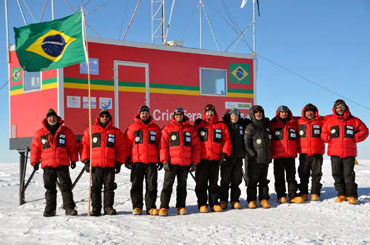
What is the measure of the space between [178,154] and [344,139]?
279cm

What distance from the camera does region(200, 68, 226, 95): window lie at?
409 inches

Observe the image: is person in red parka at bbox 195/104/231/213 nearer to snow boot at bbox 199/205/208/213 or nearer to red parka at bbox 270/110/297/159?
snow boot at bbox 199/205/208/213

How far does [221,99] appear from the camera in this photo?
10.5 meters

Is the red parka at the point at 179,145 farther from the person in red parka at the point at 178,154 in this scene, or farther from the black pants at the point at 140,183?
the black pants at the point at 140,183

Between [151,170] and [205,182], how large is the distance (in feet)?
2.99

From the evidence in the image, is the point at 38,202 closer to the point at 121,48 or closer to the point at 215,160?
the point at 121,48

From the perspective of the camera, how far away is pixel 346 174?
7184 mm

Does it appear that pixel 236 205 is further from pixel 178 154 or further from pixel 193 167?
pixel 178 154

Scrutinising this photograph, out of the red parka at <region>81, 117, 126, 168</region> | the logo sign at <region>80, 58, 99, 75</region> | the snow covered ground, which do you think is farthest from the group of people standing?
the logo sign at <region>80, 58, 99, 75</region>

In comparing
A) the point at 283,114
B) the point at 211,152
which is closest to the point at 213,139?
the point at 211,152

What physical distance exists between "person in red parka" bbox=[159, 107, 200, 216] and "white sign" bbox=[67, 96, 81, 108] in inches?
119

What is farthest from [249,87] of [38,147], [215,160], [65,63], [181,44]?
[38,147]

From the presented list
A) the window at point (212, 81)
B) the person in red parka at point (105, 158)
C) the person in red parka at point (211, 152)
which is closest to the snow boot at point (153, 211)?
the person in red parka at point (105, 158)

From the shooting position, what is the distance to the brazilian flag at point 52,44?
7.36 m
